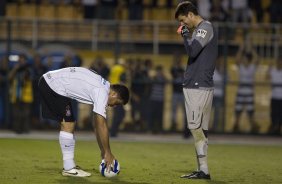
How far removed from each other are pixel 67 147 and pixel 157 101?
10853 millimetres

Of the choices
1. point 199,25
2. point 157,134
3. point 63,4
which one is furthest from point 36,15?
point 199,25

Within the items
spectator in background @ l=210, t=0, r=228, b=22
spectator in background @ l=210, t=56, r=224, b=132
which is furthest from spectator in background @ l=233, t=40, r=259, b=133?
spectator in background @ l=210, t=0, r=228, b=22

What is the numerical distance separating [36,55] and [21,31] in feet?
5.54

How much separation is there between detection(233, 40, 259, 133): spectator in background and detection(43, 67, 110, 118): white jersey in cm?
1135

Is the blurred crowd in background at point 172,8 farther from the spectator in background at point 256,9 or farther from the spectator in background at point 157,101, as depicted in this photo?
the spectator in background at point 157,101

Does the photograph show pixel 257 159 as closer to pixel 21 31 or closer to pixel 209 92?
pixel 209 92

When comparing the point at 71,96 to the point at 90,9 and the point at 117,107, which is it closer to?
the point at 117,107

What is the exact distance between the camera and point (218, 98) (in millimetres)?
22859

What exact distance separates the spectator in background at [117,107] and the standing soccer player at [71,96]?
863cm

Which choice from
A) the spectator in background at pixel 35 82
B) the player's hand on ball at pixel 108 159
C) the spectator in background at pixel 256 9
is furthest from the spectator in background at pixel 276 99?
the player's hand on ball at pixel 108 159

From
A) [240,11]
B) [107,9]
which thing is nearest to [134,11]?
[107,9]

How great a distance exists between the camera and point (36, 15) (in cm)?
2619

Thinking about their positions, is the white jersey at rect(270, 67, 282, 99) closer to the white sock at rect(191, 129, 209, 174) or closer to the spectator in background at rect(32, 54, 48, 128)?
the spectator in background at rect(32, 54, 48, 128)

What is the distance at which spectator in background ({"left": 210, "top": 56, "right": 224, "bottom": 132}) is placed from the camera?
2264 cm
